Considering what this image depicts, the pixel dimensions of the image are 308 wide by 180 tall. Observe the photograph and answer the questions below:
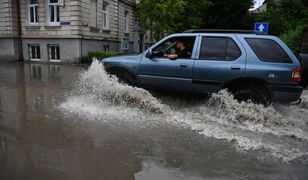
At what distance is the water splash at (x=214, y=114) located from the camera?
185 inches

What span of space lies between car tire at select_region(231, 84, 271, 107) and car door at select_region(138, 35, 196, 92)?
1.10m

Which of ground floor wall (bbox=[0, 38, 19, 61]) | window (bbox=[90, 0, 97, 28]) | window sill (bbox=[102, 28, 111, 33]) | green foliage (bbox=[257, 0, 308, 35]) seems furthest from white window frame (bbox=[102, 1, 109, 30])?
green foliage (bbox=[257, 0, 308, 35])

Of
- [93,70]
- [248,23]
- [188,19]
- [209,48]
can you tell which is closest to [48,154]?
[93,70]

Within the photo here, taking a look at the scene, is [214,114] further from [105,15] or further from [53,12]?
[105,15]

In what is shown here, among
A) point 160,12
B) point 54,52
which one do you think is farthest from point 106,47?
point 160,12

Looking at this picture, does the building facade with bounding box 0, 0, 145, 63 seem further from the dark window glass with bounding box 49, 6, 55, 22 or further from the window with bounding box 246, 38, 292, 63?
the window with bounding box 246, 38, 292, 63

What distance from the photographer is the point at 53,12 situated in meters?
18.8

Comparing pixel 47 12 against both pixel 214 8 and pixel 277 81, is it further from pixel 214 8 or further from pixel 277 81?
pixel 214 8

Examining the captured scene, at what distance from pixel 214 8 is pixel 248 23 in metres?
4.71

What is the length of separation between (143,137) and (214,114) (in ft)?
→ 6.78

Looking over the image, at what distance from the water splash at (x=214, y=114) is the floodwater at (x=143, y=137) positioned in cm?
2

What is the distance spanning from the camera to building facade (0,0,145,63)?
58.7ft

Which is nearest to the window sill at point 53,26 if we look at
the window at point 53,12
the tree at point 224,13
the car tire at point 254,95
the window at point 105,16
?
the window at point 53,12

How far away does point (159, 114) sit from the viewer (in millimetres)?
6184
